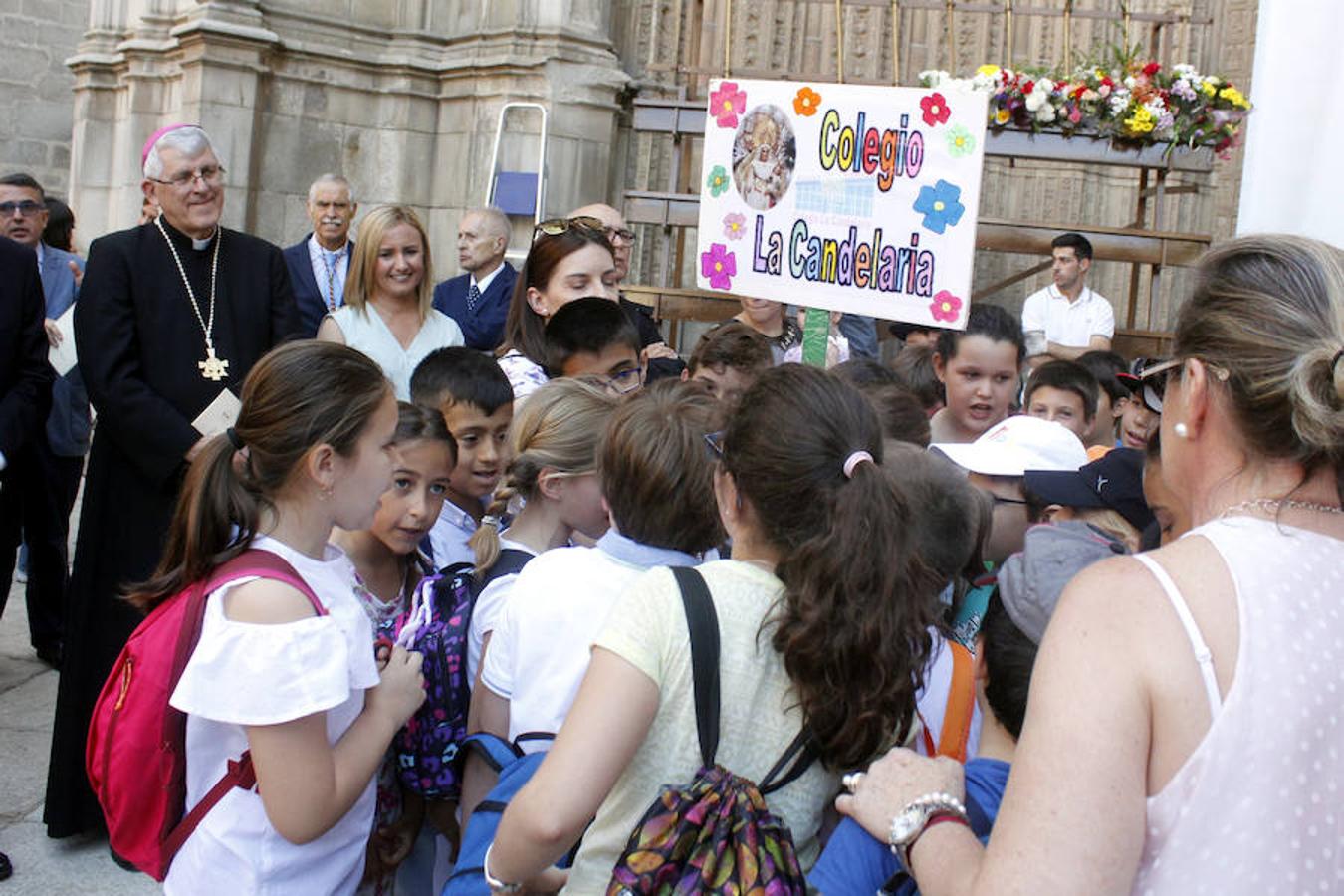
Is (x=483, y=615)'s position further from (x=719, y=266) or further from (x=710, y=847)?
(x=719, y=266)

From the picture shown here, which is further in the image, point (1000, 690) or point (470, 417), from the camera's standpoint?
point (470, 417)

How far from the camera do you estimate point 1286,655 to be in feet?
Answer: 4.87

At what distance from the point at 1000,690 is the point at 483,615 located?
1204mm

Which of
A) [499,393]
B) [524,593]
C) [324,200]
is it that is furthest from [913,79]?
[524,593]

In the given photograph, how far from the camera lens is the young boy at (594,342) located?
4.34 metres

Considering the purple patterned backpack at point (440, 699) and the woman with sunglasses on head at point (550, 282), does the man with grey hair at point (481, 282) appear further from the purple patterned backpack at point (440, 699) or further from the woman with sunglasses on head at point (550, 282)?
the purple patterned backpack at point (440, 699)

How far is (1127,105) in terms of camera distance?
927 cm

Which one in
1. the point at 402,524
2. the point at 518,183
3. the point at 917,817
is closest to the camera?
the point at 917,817

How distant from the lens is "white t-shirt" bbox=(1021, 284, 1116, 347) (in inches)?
350

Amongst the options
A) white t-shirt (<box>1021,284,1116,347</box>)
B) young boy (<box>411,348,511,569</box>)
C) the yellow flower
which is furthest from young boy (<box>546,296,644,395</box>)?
the yellow flower

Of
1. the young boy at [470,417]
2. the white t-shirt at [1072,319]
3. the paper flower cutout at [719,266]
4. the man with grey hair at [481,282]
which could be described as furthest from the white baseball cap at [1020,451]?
the white t-shirt at [1072,319]

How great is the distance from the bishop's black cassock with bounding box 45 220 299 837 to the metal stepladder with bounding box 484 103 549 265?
550cm

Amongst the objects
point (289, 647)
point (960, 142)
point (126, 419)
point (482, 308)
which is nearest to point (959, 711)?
point (289, 647)

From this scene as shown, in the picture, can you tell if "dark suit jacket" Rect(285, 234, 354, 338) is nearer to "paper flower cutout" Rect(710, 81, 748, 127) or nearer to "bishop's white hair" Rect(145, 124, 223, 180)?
"bishop's white hair" Rect(145, 124, 223, 180)
